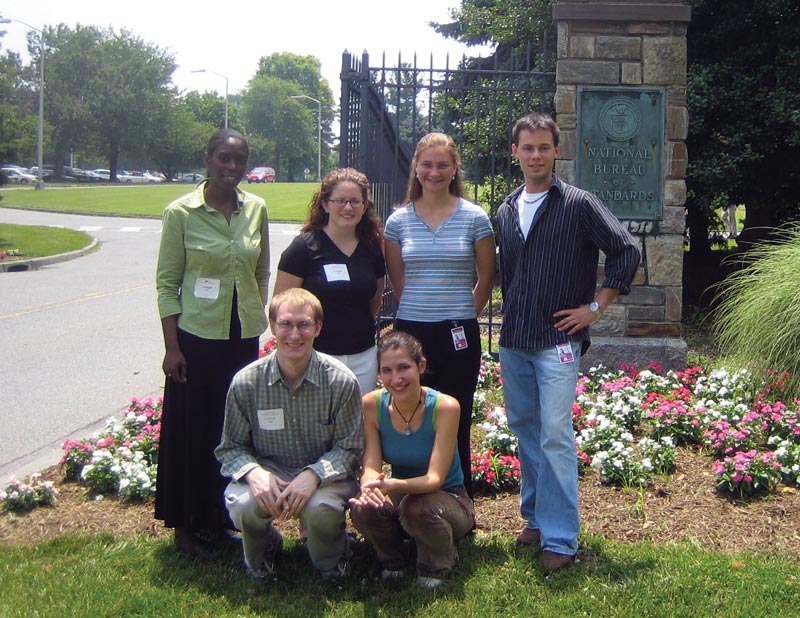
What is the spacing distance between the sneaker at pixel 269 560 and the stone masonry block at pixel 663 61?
432cm

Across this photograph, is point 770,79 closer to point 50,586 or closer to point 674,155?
point 674,155

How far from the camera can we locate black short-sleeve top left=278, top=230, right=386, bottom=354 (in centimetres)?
381

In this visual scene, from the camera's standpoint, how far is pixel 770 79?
908 cm

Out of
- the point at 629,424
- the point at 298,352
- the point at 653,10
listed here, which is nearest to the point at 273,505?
the point at 298,352

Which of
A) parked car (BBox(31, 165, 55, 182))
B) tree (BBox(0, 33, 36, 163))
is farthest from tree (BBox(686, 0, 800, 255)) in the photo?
parked car (BBox(31, 165, 55, 182))

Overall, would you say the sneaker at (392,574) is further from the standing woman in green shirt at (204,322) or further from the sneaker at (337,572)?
the standing woman in green shirt at (204,322)

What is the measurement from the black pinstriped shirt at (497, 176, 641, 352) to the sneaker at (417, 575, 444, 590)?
1.01 m

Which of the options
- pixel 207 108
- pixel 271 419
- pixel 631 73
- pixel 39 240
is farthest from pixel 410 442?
pixel 207 108

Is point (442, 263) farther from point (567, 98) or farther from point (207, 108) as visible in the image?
point (207, 108)

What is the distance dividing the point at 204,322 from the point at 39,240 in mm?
18108

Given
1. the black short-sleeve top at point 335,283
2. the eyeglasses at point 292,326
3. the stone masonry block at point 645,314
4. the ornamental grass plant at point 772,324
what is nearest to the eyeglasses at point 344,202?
the black short-sleeve top at point 335,283

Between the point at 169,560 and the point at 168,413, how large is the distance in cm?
64

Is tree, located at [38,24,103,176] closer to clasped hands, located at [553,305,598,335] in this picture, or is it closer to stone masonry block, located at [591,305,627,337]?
stone masonry block, located at [591,305,627,337]

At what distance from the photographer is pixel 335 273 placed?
3.80 meters
